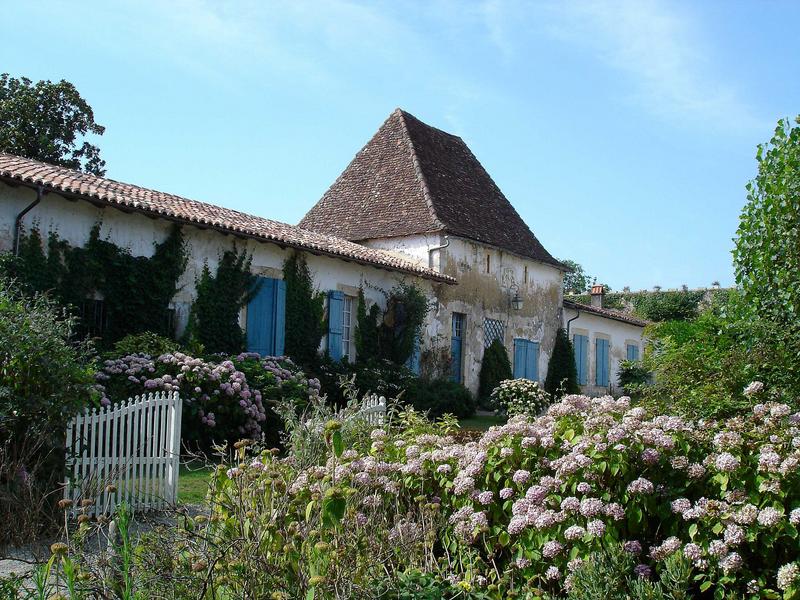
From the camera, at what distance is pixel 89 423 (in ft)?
25.7

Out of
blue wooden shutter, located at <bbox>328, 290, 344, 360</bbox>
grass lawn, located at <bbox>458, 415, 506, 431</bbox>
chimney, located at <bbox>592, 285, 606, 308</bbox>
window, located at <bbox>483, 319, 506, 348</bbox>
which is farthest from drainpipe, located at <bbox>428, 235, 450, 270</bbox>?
chimney, located at <bbox>592, 285, 606, 308</bbox>

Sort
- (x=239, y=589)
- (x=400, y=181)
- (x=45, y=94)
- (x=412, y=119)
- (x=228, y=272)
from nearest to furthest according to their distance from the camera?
(x=239, y=589), (x=228, y=272), (x=400, y=181), (x=412, y=119), (x=45, y=94)

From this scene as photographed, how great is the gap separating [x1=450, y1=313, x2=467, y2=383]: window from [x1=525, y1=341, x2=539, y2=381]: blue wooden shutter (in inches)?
113

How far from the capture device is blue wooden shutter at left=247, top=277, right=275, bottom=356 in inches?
597

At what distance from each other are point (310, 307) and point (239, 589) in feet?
41.3

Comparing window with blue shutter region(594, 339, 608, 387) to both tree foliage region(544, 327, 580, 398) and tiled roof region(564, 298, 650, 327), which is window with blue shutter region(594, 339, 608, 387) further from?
tree foliage region(544, 327, 580, 398)

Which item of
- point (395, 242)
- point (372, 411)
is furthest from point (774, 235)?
point (395, 242)

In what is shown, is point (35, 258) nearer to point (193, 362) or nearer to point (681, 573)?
point (193, 362)

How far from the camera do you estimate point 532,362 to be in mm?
22781

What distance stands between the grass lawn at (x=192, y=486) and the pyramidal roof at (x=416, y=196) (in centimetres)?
1066

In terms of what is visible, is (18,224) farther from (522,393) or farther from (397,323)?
(522,393)

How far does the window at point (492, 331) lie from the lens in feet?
68.6

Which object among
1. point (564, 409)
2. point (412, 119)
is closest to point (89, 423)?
point (564, 409)

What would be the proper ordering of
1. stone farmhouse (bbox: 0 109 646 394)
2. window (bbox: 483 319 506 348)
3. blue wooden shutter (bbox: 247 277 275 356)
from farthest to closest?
window (bbox: 483 319 506 348)
blue wooden shutter (bbox: 247 277 275 356)
stone farmhouse (bbox: 0 109 646 394)
